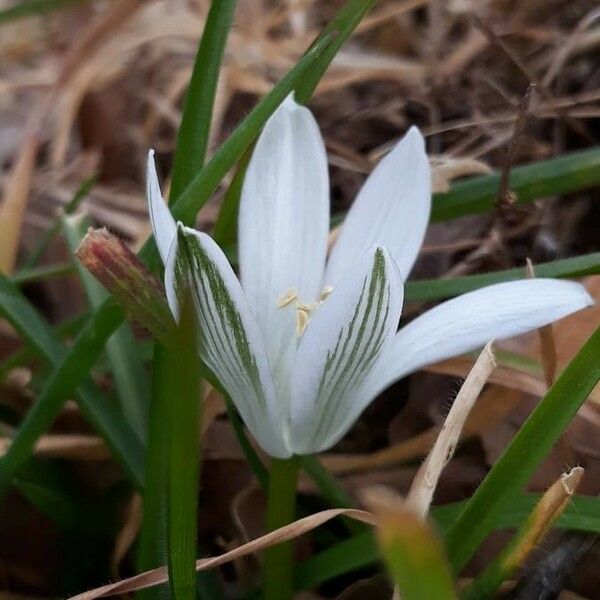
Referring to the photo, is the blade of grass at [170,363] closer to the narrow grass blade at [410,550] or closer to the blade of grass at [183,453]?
the blade of grass at [183,453]

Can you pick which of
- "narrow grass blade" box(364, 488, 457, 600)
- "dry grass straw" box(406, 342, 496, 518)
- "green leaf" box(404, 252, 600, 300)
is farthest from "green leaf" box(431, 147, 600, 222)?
"narrow grass blade" box(364, 488, 457, 600)

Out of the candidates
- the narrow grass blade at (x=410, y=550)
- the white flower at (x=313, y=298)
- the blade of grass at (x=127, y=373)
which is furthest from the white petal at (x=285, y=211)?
the narrow grass blade at (x=410, y=550)

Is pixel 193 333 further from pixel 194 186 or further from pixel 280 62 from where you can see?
pixel 280 62

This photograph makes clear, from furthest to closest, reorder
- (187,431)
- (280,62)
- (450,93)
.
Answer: (280,62), (450,93), (187,431)

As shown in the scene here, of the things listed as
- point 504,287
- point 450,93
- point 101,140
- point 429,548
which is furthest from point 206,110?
point 101,140

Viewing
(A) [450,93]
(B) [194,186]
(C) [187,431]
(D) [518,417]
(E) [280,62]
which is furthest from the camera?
(E) [280,62]

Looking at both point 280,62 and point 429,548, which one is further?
point 280,62
